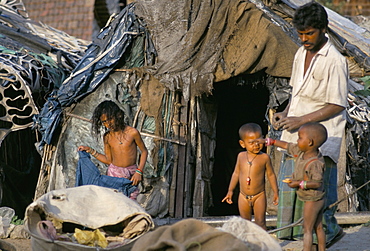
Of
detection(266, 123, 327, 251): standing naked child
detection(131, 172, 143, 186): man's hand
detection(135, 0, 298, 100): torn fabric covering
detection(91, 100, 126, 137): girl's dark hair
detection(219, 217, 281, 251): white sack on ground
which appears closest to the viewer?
detection(219, 217, 281, 251): white sack on ground

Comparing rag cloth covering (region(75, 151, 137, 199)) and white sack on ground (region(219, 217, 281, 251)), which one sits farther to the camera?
rag cloth covering (region(75, 151, 137, 199))

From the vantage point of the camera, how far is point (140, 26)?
940 cm

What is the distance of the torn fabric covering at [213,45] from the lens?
29.4ft

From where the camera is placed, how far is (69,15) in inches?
790

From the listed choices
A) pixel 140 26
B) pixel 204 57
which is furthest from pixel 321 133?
pixel 140 26

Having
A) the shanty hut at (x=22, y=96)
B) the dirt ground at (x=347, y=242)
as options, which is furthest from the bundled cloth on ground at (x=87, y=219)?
the shanty hut at (x=22, y=96)

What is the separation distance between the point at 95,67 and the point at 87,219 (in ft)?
13.6

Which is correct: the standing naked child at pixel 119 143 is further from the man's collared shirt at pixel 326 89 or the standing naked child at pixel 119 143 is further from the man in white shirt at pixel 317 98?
the man's collared shirt at pixel 326 89

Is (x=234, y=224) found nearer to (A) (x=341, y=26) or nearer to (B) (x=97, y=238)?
(B) (x=97, y=238)

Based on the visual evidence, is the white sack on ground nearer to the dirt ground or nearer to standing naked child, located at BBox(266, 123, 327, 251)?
standing naked child, located at BBox(266, 123, 327, 251)

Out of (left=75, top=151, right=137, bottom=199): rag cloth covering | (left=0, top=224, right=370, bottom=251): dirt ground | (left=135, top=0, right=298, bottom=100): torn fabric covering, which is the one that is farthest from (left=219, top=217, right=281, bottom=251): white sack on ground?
(left=135, top=0, right=298, bottom=100): torn fabric covering

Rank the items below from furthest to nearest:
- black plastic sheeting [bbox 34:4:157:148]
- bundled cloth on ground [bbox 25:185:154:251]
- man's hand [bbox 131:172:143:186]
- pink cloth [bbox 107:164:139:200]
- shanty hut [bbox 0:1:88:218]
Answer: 1. shanty hut [bbox 0:1:88:218]
2. black plastic sheeting [bbox 34:4:157:148]
3. pink cloth [bbox 107:164:139:200]
4. man's hand [bbox 131:172:143:186]
5. bundled cloth on ground [bbox 25:185:154:251]

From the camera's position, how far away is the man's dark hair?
530 cm

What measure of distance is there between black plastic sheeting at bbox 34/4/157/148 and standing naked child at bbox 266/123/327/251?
14.6 ft
